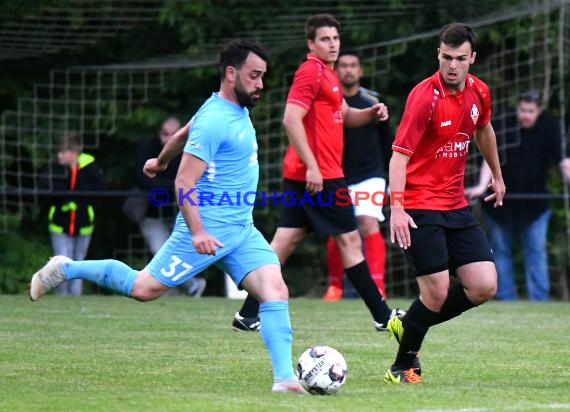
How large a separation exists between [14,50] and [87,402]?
34.0 feet

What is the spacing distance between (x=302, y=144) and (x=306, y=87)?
500mm

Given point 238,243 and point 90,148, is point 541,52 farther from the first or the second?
point 238,243

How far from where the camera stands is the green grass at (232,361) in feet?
19.9

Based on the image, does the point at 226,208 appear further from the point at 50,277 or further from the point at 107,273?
the point at 50,277

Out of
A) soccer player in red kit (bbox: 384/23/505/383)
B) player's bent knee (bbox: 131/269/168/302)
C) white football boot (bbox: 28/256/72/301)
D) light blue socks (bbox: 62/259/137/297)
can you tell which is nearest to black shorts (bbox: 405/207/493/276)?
soccer player in red kit (bbox: 384/23/505/383)

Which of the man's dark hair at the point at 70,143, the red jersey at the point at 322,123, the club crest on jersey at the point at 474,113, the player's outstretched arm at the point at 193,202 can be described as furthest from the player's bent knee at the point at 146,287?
the man's dark hair at the point at 70,143

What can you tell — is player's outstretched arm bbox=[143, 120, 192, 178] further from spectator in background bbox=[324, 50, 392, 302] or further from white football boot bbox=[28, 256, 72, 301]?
spectator in background bbox=[324, 50, 392, 302]

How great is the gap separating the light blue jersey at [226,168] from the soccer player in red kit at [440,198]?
0.79 metres

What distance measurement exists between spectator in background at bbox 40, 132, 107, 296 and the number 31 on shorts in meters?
8.13

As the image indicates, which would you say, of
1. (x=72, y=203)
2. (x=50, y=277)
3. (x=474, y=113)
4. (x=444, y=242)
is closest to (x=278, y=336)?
(x=444, y=242)

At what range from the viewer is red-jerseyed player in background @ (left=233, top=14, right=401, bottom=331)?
9.80 meters

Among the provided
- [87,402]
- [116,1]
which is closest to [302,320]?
[87,402]

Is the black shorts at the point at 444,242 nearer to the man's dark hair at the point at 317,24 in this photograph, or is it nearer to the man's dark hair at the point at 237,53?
the man's dark hair at the point at 237,53

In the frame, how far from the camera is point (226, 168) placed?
21.9ft
